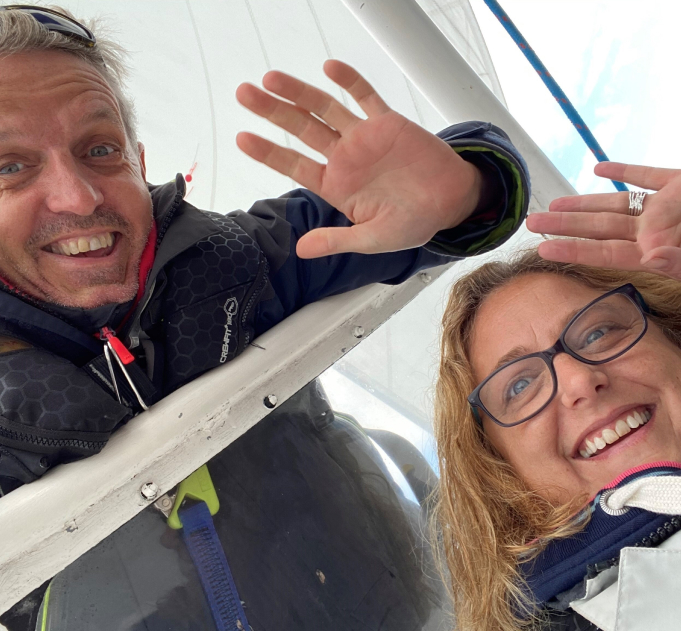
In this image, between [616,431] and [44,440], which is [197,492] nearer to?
[44,440]

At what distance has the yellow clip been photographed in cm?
50

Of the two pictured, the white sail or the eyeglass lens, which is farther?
the white sail

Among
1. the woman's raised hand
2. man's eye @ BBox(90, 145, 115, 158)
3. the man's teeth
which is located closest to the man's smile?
the man's teeth

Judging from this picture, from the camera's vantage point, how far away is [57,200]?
56 centimetres

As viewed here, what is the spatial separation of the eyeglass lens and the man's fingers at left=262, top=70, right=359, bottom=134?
336 mm

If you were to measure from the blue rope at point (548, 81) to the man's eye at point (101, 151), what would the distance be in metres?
0.71

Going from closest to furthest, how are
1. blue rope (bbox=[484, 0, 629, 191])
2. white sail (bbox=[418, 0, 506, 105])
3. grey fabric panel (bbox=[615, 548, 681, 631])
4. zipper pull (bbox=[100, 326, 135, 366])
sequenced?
1. grey fabric panel (bbox=[615, 548, 681, 631])
2. zipper pull (bbox=[100, 326, 135, 366])
3. blue rope (bbox=[484, 0, 629, 191])
4. white sail (bbox=[418, 0, 506, 105])

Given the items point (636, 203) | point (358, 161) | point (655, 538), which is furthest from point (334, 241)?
point (655, 538)

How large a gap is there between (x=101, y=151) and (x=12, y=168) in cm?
10

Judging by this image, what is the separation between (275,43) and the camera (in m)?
1.37

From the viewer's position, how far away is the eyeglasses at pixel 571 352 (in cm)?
62

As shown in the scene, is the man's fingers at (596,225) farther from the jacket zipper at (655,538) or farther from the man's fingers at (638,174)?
the jacket zipper at (655,538)

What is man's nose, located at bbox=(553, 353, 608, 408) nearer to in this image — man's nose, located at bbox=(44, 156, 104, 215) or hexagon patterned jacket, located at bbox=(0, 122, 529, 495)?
hexagon patterned jacket, located at bbox=(0, 122, 529, 495)

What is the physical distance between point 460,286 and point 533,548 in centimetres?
37
